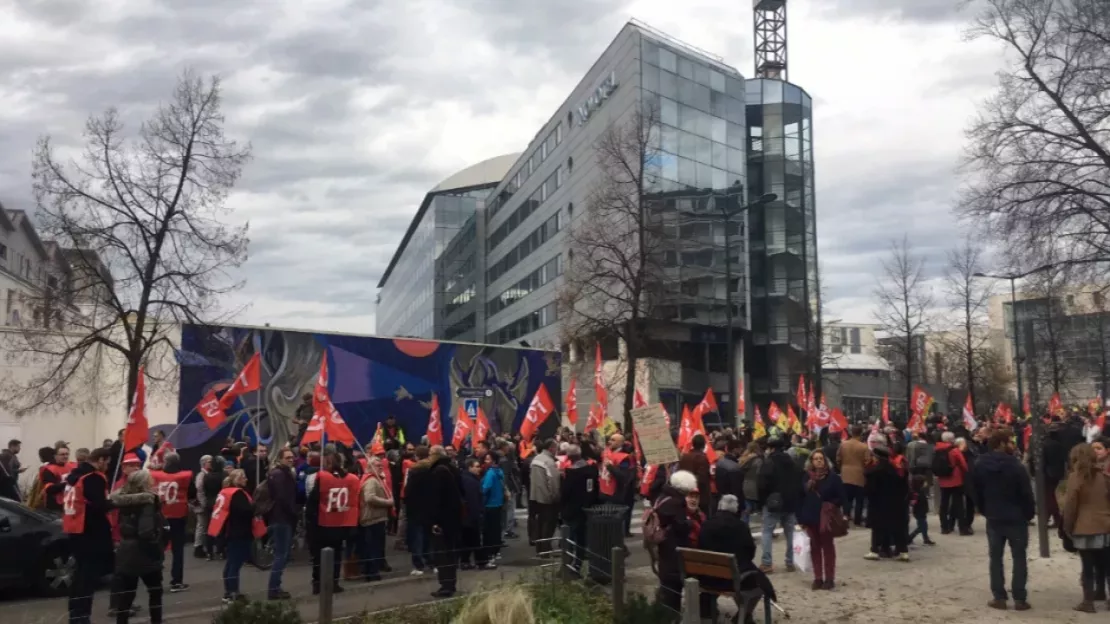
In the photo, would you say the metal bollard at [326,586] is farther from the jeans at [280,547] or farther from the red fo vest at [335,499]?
the red fo vest at [335,499]

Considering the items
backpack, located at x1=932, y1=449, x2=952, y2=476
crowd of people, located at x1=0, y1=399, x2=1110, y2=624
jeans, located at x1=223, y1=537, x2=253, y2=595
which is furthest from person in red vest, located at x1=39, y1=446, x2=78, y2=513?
backpack, located at x1=932, y1=449, x2=952, y2=476

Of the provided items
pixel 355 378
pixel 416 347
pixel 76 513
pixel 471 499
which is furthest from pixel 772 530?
pixel 416 347

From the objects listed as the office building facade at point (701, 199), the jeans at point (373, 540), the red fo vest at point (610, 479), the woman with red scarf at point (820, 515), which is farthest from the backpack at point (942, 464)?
the office building facade at point (701, 199)

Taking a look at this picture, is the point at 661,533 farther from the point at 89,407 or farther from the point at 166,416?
the point at 89,407

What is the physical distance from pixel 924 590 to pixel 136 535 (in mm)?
8909

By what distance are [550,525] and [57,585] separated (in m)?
6.67

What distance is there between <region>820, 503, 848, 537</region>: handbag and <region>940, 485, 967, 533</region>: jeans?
211 inches

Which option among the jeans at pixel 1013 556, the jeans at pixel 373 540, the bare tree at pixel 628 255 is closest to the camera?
the jeans at pixel 1013 556

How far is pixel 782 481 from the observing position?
1212cm

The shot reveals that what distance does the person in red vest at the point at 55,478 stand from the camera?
13281mm

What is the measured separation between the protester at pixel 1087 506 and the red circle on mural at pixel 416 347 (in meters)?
22.4

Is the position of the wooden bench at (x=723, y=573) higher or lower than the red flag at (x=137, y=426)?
lower

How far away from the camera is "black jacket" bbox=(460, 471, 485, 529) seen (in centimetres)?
1318

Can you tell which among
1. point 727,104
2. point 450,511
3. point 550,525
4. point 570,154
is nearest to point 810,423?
point 550,525
